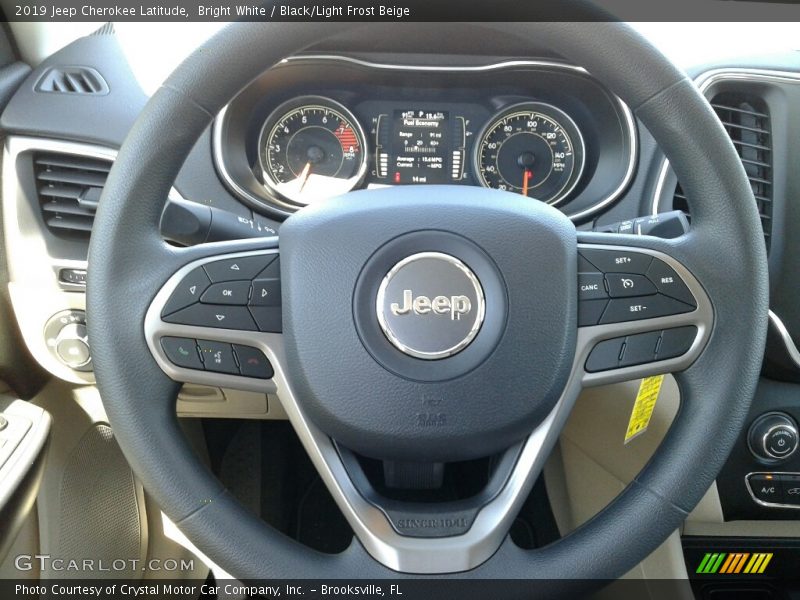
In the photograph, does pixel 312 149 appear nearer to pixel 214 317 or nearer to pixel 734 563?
pixel 214 317

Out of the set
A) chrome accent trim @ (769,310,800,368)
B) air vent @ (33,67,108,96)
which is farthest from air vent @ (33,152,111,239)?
chrome accent trim @ (769,310,800,368)

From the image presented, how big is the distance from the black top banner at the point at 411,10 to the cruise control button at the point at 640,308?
32 cm

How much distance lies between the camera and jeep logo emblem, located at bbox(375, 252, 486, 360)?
0.91m

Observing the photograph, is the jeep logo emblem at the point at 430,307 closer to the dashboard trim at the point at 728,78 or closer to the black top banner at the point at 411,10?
the black top banner at the point at 411,10

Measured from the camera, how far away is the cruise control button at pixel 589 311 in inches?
37.5

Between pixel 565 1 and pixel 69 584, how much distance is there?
1.36 meters

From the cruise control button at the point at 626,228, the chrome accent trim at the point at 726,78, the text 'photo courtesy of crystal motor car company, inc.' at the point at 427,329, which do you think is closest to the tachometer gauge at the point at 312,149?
the text 'photo courtesy of crystal motor car company, inc.' at the point at 427,329

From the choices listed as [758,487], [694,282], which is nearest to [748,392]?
[694,282]

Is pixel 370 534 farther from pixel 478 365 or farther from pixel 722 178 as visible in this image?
pixel 722 178

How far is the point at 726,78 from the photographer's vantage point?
58.7 inches

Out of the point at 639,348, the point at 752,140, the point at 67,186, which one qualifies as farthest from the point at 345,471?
the point at 752,140

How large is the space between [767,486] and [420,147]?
0.92 m

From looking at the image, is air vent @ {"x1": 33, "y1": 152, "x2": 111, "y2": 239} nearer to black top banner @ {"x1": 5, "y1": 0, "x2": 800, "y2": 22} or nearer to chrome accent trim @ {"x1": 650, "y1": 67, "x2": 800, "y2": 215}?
black top banner @ {"x1": 5, "y1": 0, "x2": 800, "y2": 22}

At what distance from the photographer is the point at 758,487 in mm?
1534
